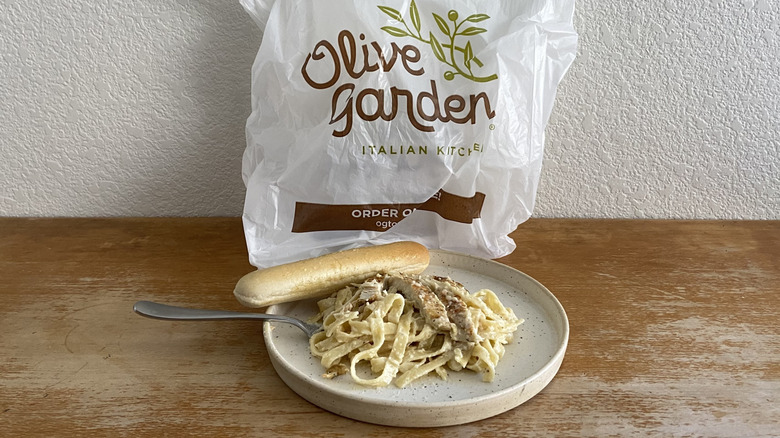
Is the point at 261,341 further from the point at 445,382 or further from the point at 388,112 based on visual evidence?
the point at 388,112

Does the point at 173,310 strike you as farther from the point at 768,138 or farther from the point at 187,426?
the point at 768,138

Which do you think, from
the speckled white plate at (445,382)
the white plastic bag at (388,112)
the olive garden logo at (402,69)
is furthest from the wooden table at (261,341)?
the olive garden logo at (402,69)

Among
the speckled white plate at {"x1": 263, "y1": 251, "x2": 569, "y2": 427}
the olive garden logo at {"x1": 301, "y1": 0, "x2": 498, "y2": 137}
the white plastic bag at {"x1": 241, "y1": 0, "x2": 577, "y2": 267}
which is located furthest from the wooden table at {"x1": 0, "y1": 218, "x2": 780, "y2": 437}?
the olive garden logo at {"x1": 301, "y1": 0, "x2": 498, "y2": 137}

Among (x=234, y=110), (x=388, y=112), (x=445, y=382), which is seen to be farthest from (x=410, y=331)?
(x=234, y=110)

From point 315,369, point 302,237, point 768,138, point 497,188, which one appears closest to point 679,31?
point 768,138

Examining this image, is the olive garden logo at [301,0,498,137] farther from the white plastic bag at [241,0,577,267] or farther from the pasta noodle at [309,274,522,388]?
the pasta noodle at [309,274,522,388]

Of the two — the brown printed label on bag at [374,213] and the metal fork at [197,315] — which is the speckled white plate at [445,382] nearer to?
the metal fork at [197,315]
